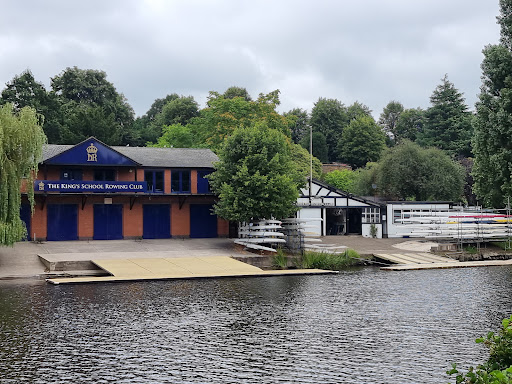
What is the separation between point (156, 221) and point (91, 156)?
611 centimetres

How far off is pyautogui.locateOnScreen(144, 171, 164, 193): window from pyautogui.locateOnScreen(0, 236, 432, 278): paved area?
3550mm

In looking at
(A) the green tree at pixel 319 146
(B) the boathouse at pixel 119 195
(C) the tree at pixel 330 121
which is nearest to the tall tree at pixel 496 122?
(B) the boathouse at pixel 119 195

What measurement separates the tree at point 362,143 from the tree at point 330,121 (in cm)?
555

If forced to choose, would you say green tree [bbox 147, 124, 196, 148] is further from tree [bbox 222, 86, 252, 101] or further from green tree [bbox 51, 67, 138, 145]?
tree [bbox 222, 86, 252, 101]

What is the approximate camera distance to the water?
46.2 ft

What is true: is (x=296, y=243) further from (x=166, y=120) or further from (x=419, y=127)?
(x=419, y=127)

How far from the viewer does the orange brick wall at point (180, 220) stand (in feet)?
145

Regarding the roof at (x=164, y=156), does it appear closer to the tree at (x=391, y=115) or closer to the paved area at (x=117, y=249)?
the paved area at (x=117, y=249)

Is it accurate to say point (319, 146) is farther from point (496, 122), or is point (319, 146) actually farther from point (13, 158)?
point (13, 158)

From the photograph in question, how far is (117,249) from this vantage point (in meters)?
37.8

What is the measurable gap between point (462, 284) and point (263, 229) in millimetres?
13777

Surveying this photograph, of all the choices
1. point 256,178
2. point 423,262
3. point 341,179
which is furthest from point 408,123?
point 256,178

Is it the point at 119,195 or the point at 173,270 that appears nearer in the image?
the point at 173,270

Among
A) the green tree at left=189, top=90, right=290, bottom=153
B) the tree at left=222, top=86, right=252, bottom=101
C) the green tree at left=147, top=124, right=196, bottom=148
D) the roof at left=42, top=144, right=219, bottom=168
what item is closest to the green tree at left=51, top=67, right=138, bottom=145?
the green tree at left=147, top=124, right=196, bottom=148
